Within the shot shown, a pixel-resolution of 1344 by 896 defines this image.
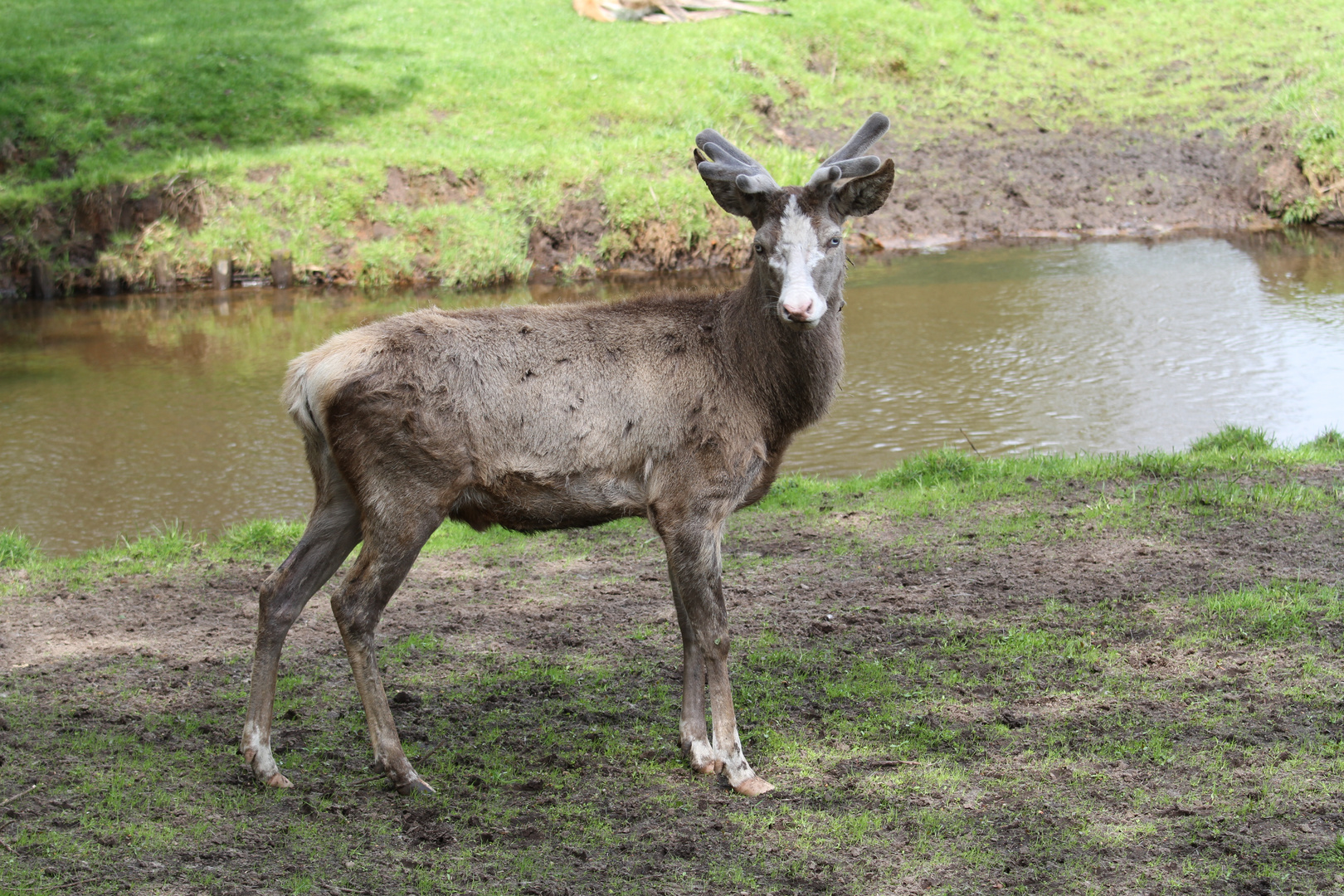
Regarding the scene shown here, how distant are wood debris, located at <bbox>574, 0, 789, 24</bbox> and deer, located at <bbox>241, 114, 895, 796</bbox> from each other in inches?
883

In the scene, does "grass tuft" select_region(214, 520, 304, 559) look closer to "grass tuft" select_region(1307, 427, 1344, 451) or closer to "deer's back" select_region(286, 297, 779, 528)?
"deer's back" select_region(286, 297, 779, 528)

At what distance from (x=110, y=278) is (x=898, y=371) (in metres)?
12.3

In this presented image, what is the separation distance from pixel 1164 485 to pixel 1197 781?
13.4 ft

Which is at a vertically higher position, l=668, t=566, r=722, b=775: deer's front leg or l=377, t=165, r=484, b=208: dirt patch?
l=377, t=165, r=484, b=208: dirt patch

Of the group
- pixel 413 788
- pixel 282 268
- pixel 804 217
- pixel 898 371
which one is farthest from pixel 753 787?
pixel 282 268

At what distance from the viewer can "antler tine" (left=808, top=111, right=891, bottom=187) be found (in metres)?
4.87

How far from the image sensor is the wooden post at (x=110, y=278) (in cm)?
1775

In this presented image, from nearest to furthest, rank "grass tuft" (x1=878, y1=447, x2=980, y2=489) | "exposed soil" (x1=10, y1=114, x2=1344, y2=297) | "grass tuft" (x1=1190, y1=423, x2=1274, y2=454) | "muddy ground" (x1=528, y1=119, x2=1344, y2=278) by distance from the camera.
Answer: "grass tuft" (x1=878, y1=447, x2=980, y2=489) → "grass tuft" (x1=1190, y1=423, x2=1274, y2=454) → "exposed soil" (x1=10, y1=114, x2=1344, y2=297) → "muddy ground" (x1=528, y1=119, x2=1344, y2=278)

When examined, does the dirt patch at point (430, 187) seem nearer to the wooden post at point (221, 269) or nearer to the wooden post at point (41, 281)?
the wooden post at point (221, 269)

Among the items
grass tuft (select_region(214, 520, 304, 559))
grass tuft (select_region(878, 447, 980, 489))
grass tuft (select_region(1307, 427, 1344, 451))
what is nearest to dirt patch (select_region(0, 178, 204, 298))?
grass tuft (select_region(214, 520, 304, 559))

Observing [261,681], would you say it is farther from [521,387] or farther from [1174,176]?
[1174,176]

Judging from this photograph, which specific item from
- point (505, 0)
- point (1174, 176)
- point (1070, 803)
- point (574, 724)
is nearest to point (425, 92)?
point (505, 0)

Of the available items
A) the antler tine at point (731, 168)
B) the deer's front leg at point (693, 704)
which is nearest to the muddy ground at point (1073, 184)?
the antler tine at point (731, 168)

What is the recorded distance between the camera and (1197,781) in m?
4.44
